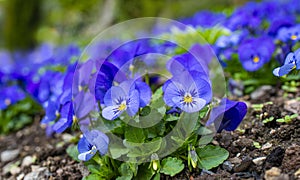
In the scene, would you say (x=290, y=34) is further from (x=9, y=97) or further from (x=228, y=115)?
(x=9, y=97)

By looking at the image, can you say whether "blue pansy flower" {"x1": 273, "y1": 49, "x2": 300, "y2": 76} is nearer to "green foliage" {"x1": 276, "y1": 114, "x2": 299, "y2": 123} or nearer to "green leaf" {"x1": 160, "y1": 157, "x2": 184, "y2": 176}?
"green foliage" {"x1": 276, "y1": 114, "x2": 299, "y2": 123}

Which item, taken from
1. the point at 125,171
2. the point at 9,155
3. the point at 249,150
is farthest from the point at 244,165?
the point at 9,155

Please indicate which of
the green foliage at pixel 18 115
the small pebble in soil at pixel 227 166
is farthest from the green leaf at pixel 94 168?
the green foliage at pixel 18 115

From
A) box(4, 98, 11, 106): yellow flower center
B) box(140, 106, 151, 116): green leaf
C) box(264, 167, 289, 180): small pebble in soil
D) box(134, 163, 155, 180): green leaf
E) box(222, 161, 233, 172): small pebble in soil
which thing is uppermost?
box(4, 98, 11, 106): yellow flower center

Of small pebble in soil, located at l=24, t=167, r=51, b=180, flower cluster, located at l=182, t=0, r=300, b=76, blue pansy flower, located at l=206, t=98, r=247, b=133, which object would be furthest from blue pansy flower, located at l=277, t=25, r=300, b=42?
small pebble in soil, located at l=24, t=167, r=51, b=180

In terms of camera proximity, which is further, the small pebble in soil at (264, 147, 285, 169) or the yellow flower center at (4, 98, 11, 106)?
the yellow flower center at (4, 98, 11, 106)

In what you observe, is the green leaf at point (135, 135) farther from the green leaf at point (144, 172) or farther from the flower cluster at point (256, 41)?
the flower cluster at point (256, 41)
